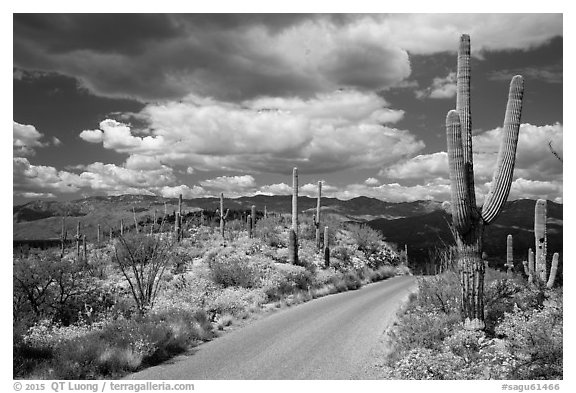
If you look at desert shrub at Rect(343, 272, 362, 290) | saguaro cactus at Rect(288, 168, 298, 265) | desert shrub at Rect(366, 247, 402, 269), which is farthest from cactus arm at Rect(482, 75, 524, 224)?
desert shrub at Rect(366, 247, 402, 269)

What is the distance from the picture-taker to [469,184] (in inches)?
405

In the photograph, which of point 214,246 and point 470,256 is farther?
point 214,246

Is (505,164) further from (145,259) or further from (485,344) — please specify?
(145,259)

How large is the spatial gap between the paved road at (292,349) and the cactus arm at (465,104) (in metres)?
5.12

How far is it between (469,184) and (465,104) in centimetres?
211

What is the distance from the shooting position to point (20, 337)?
10.5 m

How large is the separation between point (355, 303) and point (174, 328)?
9.42m

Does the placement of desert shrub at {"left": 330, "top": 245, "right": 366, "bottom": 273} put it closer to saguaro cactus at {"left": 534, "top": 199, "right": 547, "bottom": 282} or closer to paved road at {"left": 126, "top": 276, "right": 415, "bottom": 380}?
saguaro cactus at {"left": 534, "top": 199, "right": 547, "bottom": 282}

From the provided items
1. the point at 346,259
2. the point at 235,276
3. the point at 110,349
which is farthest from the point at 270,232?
the point at 110,349

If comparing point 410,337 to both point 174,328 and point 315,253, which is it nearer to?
point 174,328

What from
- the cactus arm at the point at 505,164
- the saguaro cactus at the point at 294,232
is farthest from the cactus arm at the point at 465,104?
the saguaro cactus at the point at 294,232
